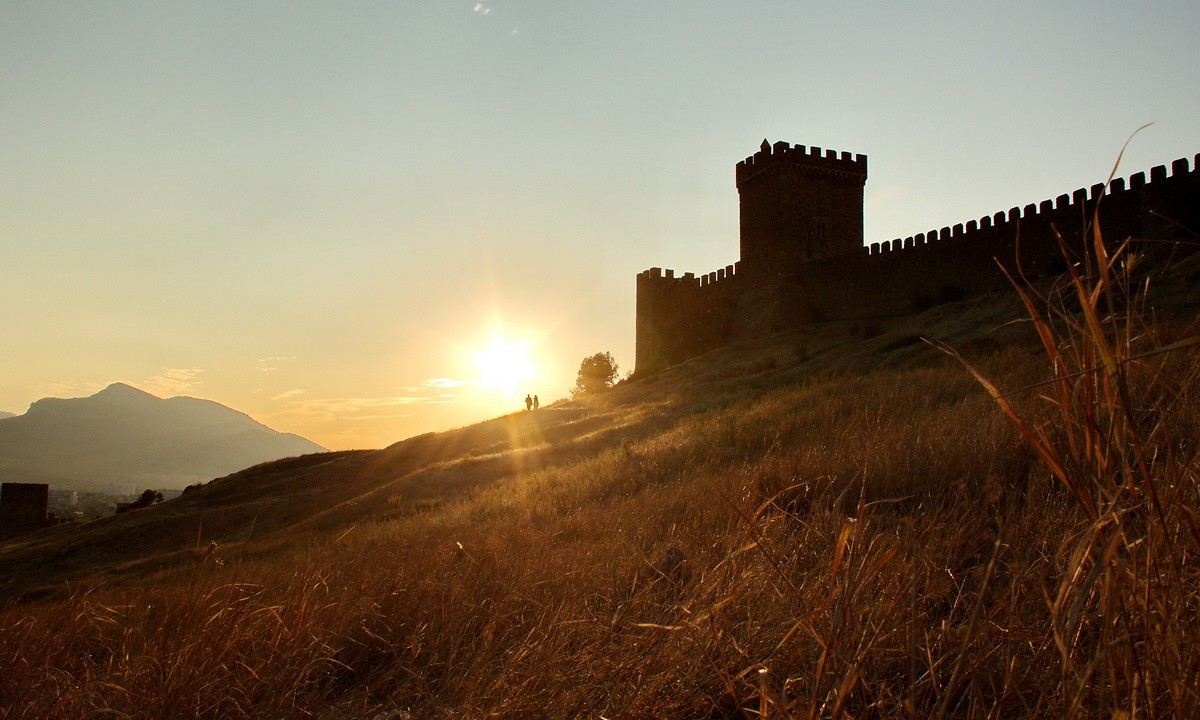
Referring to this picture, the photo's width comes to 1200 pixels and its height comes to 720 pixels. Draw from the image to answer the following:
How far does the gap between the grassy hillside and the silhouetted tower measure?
28256 mm

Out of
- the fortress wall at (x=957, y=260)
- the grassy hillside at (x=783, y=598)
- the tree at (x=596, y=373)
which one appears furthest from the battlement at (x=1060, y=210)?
the tree at (x=596, y=373)

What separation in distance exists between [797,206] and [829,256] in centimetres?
278

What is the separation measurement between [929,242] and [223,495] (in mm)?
28340

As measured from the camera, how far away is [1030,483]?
401 centimetres

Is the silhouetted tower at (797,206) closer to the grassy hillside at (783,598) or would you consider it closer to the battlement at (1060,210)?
the battlement at (1060,210)

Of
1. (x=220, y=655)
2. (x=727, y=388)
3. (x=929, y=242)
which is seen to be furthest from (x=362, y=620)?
(x=929, y=242)

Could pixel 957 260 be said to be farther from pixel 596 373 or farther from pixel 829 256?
pixel 596 373

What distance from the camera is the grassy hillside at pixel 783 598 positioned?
1.35 m

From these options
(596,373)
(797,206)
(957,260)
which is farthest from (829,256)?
(596,373)

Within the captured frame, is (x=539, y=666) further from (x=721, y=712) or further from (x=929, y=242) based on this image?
(x=929, y=242)

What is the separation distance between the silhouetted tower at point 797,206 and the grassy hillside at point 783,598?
1112 inches

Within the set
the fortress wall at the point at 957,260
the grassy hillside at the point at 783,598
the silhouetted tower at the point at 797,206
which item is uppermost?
the silhouetted tower at the point at 797,206

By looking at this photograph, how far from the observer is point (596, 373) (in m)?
63.1

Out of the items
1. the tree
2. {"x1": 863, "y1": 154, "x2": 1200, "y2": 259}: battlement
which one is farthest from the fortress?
the tree
